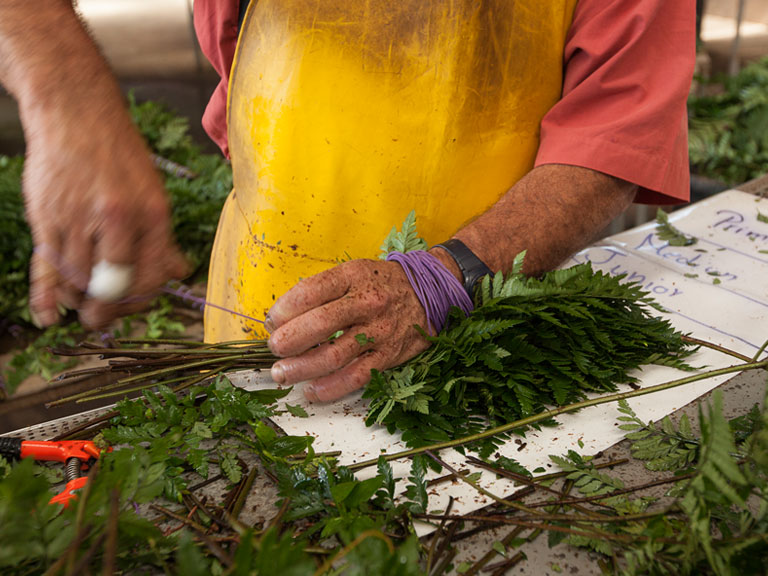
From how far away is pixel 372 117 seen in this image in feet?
4.75

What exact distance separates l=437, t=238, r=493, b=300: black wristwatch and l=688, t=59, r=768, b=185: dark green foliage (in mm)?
2602

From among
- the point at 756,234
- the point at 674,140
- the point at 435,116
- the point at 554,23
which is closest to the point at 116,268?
the point at 435,116

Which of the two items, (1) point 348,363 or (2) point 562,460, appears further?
(1) point 348,363

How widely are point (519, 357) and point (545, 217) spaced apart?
1.36ft

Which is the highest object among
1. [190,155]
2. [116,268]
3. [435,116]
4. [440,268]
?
[435,116]

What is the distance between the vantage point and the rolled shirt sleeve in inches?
57.9

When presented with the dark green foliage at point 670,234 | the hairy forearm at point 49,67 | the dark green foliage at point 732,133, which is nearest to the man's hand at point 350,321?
the hairy forearm at point 49,67

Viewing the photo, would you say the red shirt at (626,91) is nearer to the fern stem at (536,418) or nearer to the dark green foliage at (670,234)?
the dark green foliage at (670,234)

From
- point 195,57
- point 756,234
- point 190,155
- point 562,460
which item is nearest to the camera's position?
point 562,460

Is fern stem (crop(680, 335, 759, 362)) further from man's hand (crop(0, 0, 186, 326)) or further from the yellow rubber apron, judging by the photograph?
man's hand (crop(0, 0, 186, 326))

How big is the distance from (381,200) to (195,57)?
5663 millimetres

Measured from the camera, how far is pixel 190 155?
394 cm

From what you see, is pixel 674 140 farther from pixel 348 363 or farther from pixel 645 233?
pixel 348 363

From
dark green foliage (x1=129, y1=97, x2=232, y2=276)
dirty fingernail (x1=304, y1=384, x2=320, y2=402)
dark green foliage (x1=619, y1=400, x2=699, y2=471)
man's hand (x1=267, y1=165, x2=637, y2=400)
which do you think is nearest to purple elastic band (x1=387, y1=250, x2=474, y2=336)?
man's hand (x1=267, y1=165, x2=637, y2=400)
